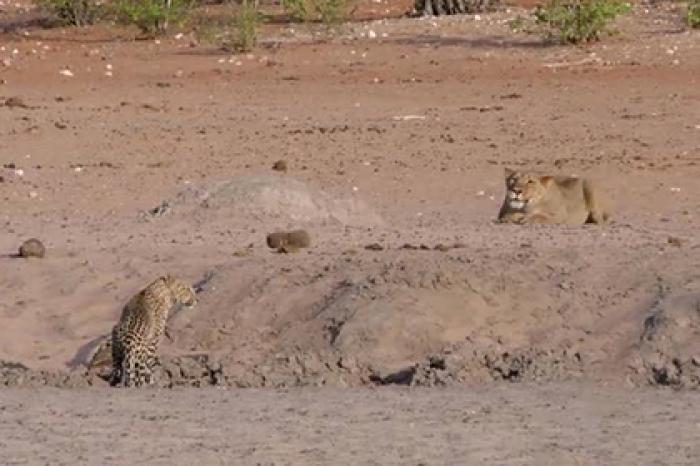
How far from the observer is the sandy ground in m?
7.65

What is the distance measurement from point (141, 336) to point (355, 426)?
171 centimetres

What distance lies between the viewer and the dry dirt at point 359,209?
Result: 9742mm

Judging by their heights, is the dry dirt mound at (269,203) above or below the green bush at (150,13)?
above

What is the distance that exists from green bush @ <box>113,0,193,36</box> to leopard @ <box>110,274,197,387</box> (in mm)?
15252

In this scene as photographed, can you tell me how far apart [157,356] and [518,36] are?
14.0 metres

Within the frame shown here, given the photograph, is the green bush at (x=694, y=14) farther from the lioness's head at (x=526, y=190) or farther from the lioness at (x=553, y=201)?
the lioness's head at (x=526, y=190)

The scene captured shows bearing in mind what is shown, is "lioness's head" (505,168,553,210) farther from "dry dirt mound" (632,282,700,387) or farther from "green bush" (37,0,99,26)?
"green bush" (37,0,99,26)

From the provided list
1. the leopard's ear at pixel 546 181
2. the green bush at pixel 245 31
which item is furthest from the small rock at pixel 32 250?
the green bush at pixel 245 31

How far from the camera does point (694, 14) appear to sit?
74.5 feet

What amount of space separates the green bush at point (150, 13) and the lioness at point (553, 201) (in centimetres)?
1210

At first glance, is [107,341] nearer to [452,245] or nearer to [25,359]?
[25,359]

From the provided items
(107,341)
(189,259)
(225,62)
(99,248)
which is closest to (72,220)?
(99,248)

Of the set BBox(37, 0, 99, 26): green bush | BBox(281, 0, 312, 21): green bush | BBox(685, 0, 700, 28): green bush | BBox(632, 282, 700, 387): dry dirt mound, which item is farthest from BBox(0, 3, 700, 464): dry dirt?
BBox(37, 0, 99, 26): green bush

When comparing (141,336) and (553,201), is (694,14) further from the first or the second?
(141,336)
